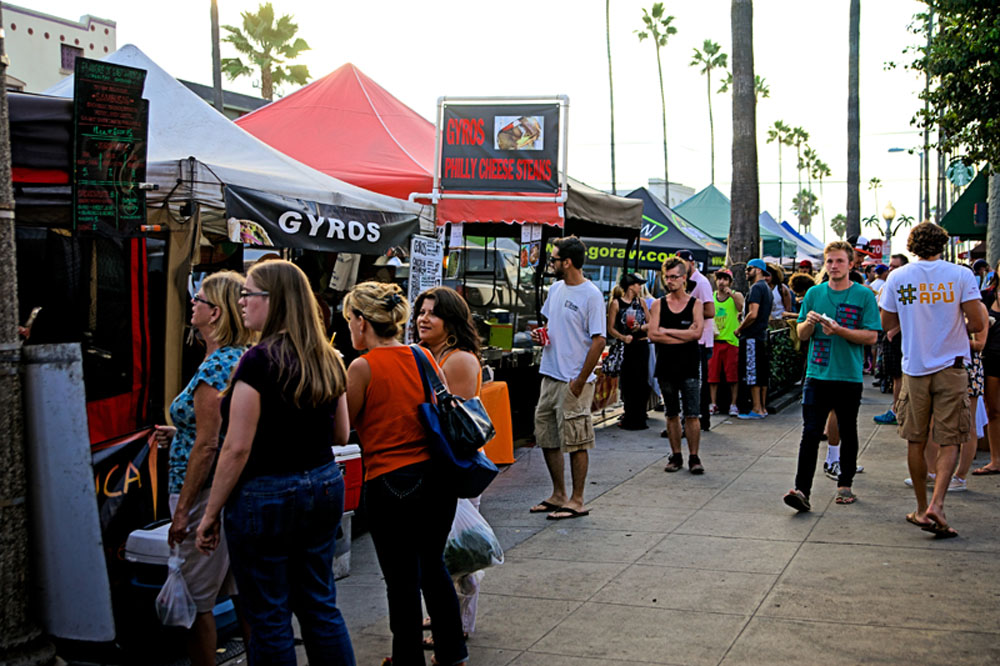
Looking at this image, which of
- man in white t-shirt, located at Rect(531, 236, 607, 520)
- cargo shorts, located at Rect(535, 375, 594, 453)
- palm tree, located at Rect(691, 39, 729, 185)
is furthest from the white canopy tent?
palm tree, located at Rect(691, 39, 729, 185)

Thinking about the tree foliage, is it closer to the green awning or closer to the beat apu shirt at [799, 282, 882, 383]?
the green awning

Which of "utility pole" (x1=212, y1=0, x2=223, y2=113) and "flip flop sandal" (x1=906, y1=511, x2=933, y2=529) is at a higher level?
"utility pole" (x1=212, y1=0, x2=223, y2=113)

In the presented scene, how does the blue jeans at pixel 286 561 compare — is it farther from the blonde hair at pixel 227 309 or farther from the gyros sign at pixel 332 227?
the gyros sign at pixel 332 227

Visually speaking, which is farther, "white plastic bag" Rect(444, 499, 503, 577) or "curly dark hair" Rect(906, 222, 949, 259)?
"curly dark hair" Rect(906, 222, 949, 259)

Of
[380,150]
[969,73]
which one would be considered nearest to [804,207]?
[969,73]

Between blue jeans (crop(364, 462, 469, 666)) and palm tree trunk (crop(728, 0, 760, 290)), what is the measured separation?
13.1 metres

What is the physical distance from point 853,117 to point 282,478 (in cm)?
2553

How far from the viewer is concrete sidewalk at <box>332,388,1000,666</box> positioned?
4691 mm

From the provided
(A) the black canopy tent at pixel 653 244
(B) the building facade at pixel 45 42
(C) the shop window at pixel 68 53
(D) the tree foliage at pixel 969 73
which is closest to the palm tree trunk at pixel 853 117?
(A) the black canopy tent at pixel 653 244

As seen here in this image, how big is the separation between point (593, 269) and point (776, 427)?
15587 mm

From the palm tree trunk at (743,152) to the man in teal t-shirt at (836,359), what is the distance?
9.16m

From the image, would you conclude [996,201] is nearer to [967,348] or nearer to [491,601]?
[967,348]

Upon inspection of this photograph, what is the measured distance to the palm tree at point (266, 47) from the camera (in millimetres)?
32656

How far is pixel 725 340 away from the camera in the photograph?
12.8 m
